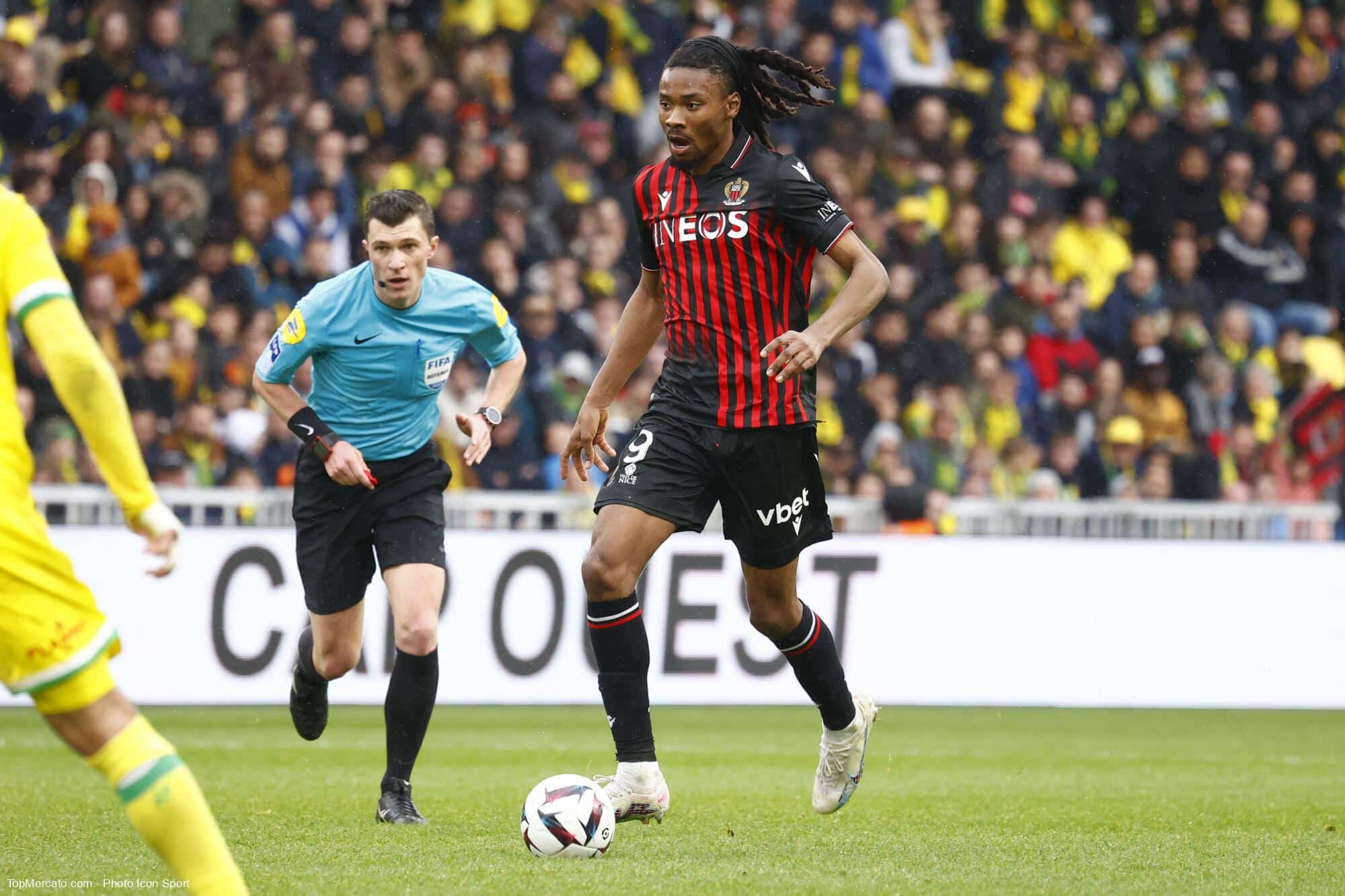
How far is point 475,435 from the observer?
7.07 m

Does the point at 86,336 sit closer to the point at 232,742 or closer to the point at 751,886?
the point at 751,886

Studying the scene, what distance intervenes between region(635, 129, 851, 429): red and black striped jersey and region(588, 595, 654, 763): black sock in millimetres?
706

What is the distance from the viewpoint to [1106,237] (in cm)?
1638

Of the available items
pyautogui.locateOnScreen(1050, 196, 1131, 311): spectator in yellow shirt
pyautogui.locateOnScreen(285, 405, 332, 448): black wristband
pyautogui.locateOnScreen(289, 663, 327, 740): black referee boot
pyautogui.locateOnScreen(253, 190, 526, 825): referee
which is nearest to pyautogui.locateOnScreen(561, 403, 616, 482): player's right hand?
pyautogui.locateOnScreen(253, 190, 526, 825): referee

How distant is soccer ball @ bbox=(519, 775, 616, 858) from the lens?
5777mm

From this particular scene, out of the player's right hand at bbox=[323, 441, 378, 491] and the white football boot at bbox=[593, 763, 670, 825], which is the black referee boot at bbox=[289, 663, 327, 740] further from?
the white football boot at bbox=[593, 763, 670, 825]

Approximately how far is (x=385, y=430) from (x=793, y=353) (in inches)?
82.5

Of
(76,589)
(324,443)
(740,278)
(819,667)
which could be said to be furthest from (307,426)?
(76,589)

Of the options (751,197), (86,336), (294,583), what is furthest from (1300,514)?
(86,336)

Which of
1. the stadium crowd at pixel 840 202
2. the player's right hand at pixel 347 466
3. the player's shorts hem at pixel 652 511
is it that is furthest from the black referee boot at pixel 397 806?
the stadium crowd at pixel 840 202

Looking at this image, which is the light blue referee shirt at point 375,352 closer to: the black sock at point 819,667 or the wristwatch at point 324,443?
the wristwatch at point 324,443

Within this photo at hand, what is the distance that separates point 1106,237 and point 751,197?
1076 cm

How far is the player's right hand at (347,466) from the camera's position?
675 centimetres

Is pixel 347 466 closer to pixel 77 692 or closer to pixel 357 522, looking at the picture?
pixel 357 522
